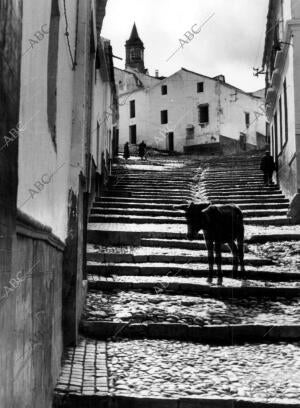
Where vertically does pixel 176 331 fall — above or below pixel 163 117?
below

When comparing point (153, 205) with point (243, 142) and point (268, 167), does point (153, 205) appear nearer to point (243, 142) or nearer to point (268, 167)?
point (268, 167)


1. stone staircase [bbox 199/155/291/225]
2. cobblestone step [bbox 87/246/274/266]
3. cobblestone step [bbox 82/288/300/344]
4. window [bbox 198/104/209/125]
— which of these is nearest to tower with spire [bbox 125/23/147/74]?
window [bbox 198/104/209/125]

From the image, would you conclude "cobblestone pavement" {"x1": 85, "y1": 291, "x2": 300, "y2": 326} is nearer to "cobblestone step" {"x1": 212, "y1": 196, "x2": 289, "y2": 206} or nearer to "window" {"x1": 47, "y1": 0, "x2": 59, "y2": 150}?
"window" {"x1": 47, "y1": 0, "x2": 59, "y2": 150}

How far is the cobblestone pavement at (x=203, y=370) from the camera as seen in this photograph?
462 centimetres

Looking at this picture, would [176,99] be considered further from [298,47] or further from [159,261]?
[159,261]

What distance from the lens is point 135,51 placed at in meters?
74.0

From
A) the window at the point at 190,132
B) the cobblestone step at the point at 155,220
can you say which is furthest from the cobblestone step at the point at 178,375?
the window at the point at 190,132

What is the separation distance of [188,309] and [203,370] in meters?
2.11

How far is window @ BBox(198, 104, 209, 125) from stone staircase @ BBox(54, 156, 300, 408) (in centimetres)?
3930

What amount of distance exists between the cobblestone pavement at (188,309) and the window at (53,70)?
320 cm

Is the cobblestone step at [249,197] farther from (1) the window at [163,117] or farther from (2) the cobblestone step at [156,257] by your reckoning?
(1) the window at [163,117]

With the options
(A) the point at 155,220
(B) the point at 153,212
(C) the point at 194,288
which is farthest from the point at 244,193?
(C) the point at 194,288

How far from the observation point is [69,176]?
5.77 metres

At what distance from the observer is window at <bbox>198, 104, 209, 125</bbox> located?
Result: 51.5 metres
